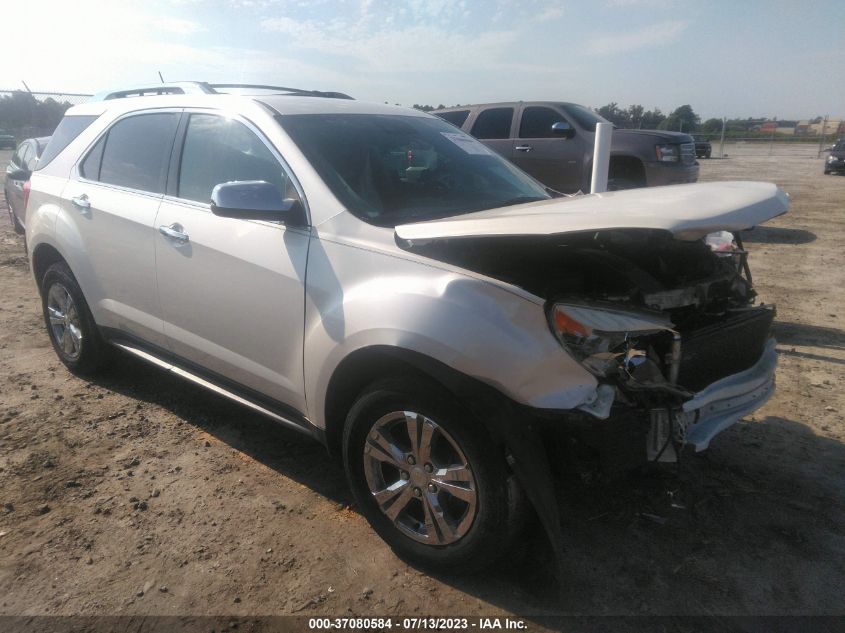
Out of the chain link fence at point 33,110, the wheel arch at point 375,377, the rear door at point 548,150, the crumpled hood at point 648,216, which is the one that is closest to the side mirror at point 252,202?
the crumpled hood at point 648,216

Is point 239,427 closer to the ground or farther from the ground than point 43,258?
closer to the ground

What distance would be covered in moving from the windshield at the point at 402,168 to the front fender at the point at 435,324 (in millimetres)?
317

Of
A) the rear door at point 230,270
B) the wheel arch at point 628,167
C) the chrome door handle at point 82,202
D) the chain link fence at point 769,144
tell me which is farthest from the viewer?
the chain link fence at point 769,144

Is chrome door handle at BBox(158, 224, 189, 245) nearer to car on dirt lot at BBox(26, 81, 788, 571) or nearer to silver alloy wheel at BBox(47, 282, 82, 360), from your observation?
car on dirt lot at BBox(26, 81, 788, 571)

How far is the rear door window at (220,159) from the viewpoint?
10.3 ft

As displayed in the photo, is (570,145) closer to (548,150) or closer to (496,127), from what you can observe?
(548,150)

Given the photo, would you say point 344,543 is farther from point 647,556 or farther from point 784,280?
point 784,280

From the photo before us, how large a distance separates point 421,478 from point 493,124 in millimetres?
8565

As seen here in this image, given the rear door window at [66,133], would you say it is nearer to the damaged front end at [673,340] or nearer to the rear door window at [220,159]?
the rear door window at [220,159]

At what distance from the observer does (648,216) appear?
2.10 m

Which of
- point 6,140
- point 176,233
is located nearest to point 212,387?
point 176,233

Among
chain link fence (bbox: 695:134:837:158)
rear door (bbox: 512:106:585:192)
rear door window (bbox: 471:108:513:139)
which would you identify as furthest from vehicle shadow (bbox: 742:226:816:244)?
chain link fence (bbox: 695:134:837:158)

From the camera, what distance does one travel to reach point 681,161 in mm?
9594

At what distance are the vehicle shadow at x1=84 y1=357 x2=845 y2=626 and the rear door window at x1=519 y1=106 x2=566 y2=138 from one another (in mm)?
6939
